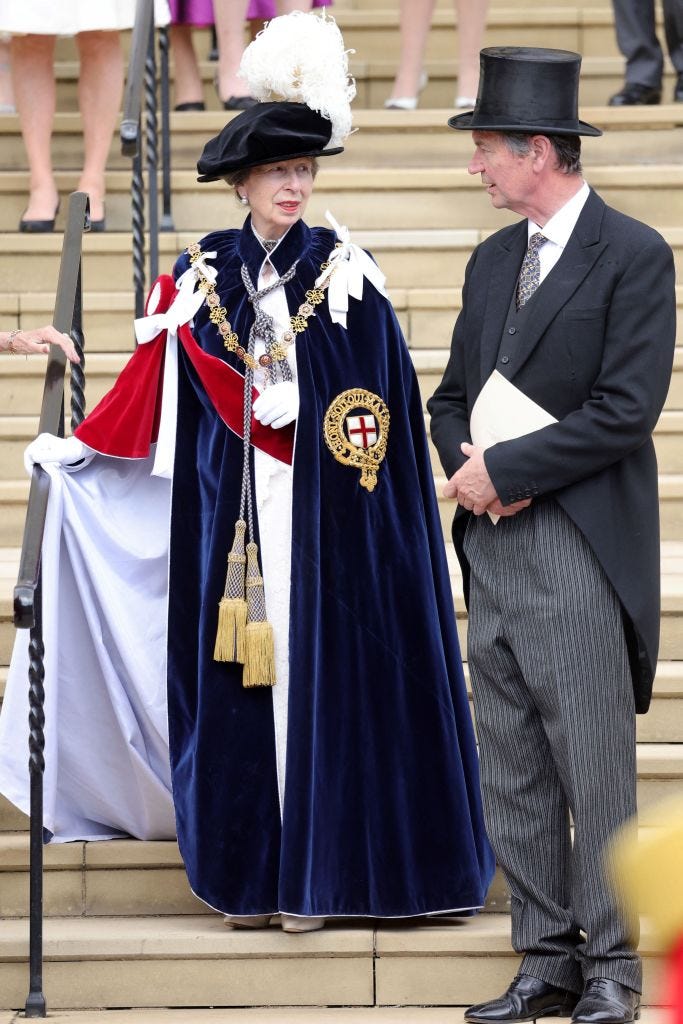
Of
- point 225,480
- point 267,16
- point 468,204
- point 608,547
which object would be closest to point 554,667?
point 608,547

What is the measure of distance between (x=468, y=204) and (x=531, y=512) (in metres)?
2.88

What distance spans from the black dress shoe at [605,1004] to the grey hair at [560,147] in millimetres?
1595

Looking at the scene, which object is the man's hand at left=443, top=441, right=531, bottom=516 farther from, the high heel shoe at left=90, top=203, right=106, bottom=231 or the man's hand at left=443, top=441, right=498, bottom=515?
the high heel shoe at left=90, top=203, right=106, bottom=231

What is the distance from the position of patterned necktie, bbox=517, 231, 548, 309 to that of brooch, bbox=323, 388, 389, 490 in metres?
0.48

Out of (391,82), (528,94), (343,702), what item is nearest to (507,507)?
(343,702)

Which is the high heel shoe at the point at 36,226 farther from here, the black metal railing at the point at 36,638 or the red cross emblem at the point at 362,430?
the red cross emblem at the point at 362,430

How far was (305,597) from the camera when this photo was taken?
11.7 ft

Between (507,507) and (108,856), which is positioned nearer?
(507,507)

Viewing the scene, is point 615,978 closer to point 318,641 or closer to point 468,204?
point 318,641

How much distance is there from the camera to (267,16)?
21.2ft

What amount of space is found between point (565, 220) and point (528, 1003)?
1571mm

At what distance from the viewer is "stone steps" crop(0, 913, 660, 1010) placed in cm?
356

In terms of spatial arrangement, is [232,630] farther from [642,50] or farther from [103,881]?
[642,50]

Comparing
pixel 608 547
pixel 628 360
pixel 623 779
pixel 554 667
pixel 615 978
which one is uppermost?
pixel 628 360
